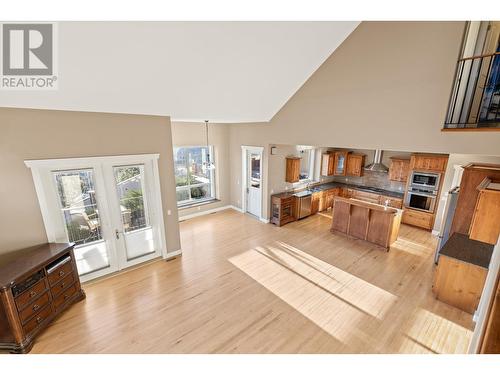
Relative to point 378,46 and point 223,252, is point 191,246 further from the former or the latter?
point 378,46

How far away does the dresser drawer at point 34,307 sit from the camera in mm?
2747

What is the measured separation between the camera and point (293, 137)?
5148mm

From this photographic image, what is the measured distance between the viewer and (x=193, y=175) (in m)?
7.00

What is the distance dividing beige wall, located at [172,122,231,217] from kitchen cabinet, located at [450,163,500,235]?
5.85 metres

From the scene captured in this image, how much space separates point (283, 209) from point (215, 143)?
3013mm

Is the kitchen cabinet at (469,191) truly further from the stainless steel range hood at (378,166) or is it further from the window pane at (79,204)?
the window pane at (79,204)

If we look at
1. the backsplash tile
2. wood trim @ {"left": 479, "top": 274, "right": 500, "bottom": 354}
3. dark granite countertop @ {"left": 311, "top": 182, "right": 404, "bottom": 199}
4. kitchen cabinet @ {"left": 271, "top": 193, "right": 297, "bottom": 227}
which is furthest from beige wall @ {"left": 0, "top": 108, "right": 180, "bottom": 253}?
the backsplash tile

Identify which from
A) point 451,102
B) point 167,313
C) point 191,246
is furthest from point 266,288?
point 451,102

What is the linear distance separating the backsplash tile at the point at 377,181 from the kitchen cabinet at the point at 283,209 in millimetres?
3067

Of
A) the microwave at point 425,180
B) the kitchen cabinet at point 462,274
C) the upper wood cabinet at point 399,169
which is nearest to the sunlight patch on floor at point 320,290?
the kitchen cabinet at point 462,274

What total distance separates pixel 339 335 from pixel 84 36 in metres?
4.61

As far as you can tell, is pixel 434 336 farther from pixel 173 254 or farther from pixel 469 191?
pixel 173 254

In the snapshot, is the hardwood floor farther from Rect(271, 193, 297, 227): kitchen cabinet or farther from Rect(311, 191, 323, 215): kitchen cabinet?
Rect(311, 191, 323, 215): kitchen cabinet

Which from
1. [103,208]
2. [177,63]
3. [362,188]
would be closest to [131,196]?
[103,208]
